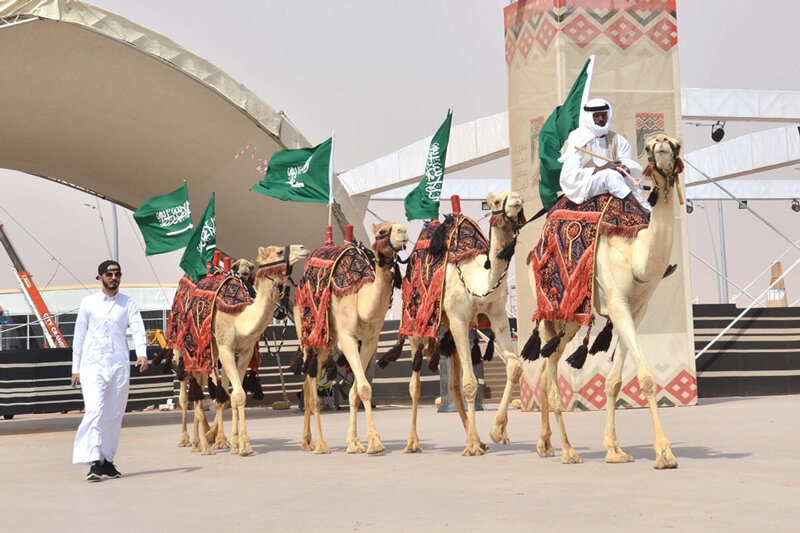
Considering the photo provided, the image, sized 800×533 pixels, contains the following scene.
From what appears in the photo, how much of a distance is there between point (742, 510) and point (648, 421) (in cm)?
844

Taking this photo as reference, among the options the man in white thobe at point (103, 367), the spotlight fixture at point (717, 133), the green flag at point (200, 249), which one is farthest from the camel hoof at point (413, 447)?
the spotlight fixture at point (717, 133)

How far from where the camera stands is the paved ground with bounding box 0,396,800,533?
6.21 m

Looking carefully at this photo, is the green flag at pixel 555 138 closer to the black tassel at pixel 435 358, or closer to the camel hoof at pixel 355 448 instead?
the black tassel at pixel 435 358

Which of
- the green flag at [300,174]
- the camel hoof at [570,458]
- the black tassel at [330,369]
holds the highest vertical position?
the green flag at [300,174]

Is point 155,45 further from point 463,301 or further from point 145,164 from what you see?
point 463,301

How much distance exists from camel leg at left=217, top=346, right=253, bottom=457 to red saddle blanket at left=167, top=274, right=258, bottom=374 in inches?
9.0

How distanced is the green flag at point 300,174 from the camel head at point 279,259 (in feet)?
9.35

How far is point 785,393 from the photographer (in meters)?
22.0

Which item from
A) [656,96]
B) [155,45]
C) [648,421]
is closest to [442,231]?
[648,421]

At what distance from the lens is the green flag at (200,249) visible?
15555 millimetres

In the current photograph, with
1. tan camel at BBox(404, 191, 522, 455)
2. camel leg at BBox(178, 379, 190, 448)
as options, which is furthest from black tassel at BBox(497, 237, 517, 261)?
camel leg at BBox(178, 379, 190, 448)

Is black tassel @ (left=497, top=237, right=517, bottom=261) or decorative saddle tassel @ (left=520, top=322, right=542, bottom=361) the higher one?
black tassel @ (left=497, top=237, right=517, bottom=261)

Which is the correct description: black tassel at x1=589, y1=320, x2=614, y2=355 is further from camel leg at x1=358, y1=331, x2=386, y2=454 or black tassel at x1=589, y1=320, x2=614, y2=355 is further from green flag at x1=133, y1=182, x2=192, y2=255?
green flag at x1=133, y1=182, x2=192, y2=255

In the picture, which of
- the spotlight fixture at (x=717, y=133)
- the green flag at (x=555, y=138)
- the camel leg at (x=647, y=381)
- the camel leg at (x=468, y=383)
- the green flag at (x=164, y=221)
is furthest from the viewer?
the spotlight fixture at (x=717, y=133)
